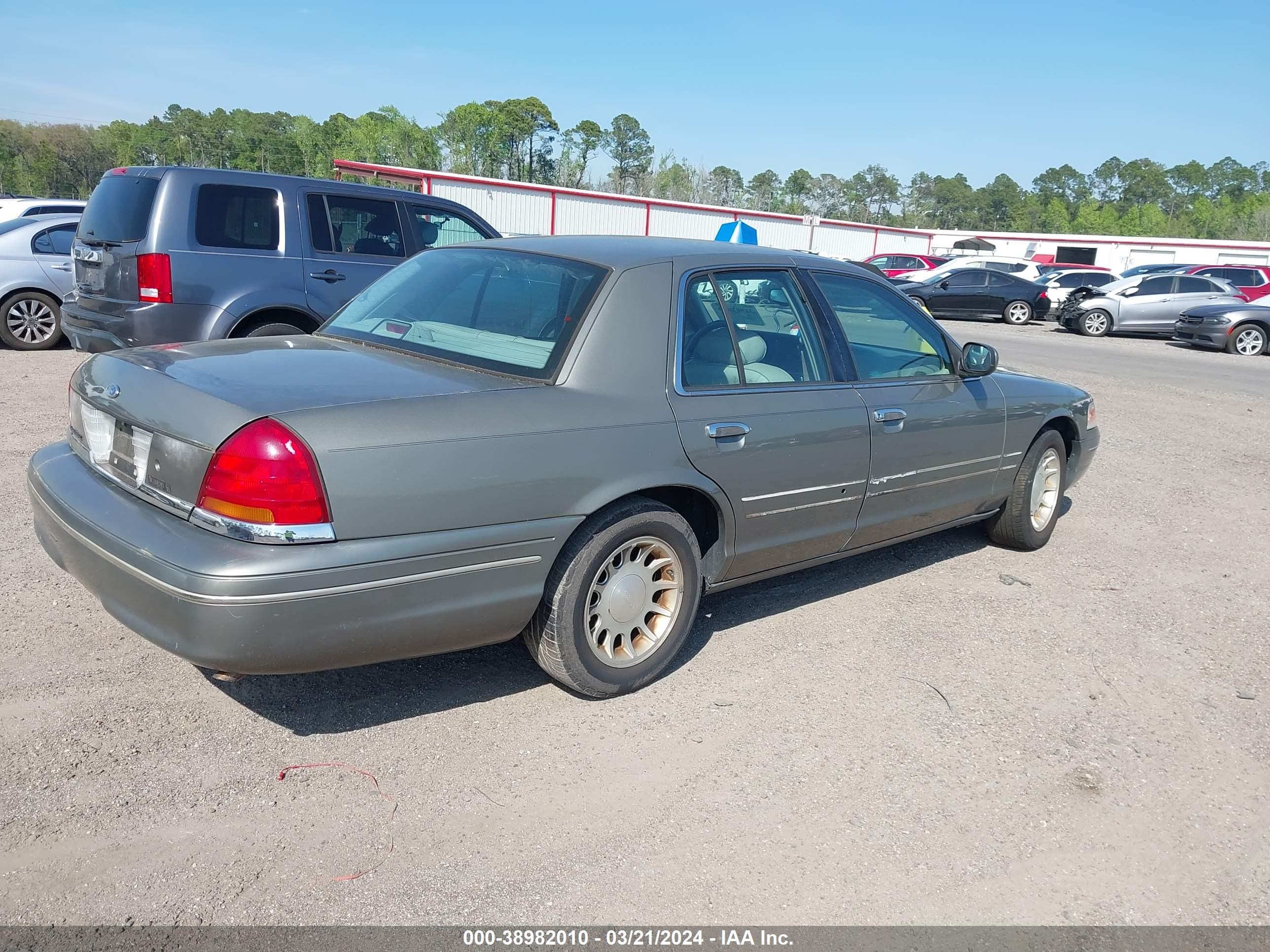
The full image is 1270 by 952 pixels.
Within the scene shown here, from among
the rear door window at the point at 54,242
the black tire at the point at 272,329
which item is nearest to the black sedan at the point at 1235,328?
the black tire at the point at 272,329

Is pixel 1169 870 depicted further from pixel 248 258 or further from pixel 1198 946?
pixel 248 258

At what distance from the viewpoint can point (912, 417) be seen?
4574 millimetres

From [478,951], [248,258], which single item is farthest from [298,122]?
[478,951]

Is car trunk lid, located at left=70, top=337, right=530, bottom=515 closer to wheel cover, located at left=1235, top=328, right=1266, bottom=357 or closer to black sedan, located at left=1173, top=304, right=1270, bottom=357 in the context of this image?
black sedan, located at left=1173, top=304, right=1270, bottom=357

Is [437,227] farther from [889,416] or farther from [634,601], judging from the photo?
[634,601]

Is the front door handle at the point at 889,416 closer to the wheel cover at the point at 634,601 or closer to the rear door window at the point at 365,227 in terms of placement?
the wheel cover at the point at 634,601

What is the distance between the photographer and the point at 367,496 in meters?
2.89

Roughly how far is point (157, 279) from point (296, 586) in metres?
4.89

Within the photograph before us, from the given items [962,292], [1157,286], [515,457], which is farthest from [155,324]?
[1157,286]

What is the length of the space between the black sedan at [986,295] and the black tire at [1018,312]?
1cm

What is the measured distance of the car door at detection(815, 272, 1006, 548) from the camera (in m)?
4.48

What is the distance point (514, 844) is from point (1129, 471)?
7.12 m

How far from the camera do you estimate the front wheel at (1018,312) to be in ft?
84.7

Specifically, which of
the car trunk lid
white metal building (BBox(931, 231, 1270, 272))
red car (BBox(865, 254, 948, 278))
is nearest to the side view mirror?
the car trunk lid
